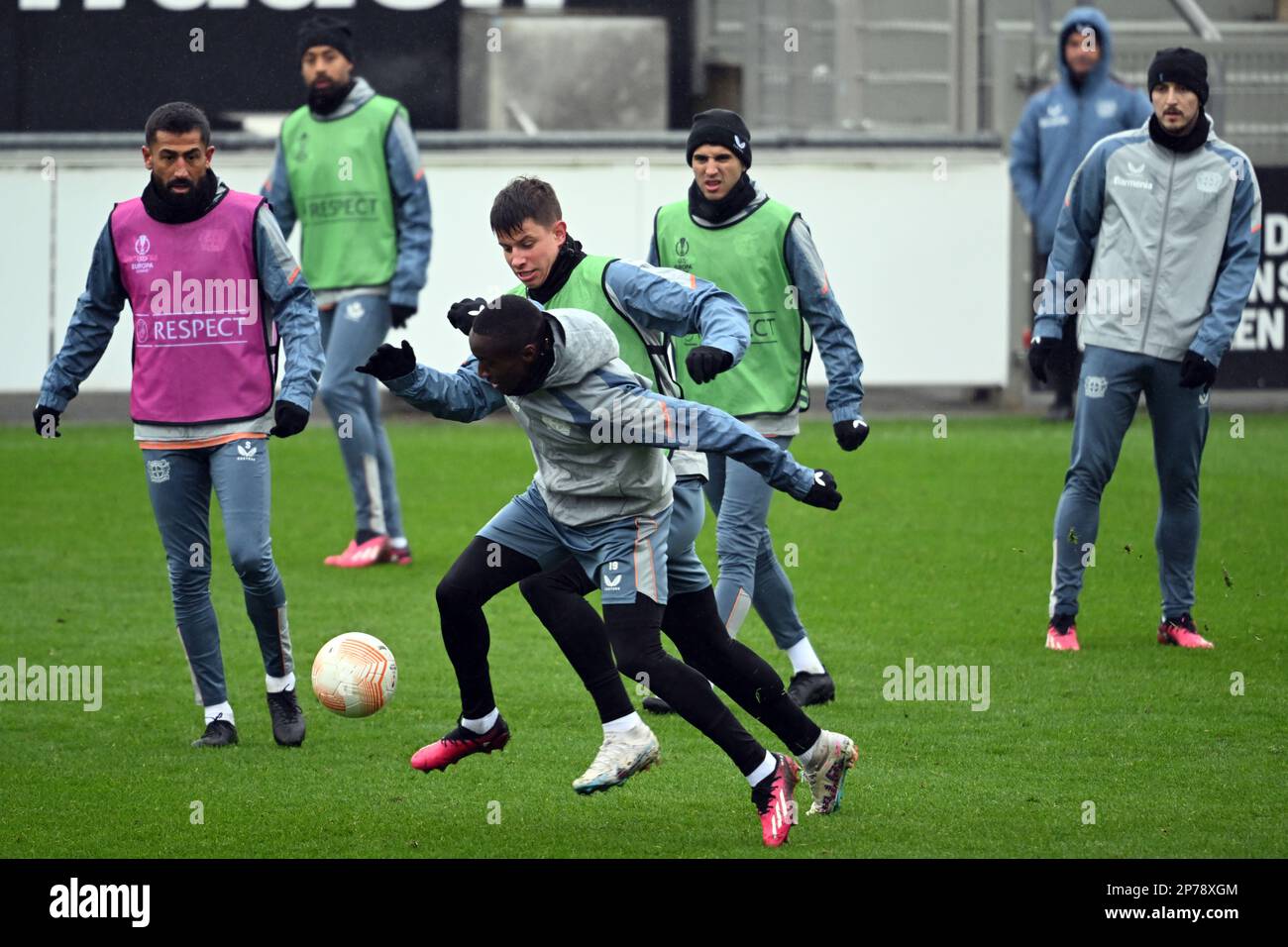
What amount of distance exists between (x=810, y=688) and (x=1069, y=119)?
7496 millimetres

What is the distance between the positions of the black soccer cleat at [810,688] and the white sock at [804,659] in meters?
0.02

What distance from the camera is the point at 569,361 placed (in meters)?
5.63

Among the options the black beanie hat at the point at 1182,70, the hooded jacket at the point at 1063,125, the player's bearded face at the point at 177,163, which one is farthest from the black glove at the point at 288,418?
the hooded jacket at the point at 1063,125

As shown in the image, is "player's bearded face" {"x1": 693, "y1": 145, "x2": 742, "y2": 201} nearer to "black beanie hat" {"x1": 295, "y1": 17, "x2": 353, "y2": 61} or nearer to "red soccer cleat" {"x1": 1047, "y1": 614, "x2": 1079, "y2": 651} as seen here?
"red soccer cleat" {"x1": 1047, "y1": 614, "x2": 1079, "y2": 651}

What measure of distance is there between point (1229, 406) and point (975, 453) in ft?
11.3

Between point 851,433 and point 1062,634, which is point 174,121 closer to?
point 851,433

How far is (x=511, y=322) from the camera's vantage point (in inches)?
218

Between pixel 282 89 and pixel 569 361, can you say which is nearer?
pixel 569 361

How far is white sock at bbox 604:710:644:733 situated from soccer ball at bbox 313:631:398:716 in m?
1.03

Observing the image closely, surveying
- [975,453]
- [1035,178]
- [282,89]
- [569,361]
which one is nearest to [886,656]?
[569,361]

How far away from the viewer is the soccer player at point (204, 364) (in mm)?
6902

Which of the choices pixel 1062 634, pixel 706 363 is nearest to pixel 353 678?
pixel 706 363

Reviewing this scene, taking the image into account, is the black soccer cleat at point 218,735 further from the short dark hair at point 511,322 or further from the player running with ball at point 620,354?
the short dark hair at point 511,322

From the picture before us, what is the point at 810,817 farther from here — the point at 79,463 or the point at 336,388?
the point at 79,463
